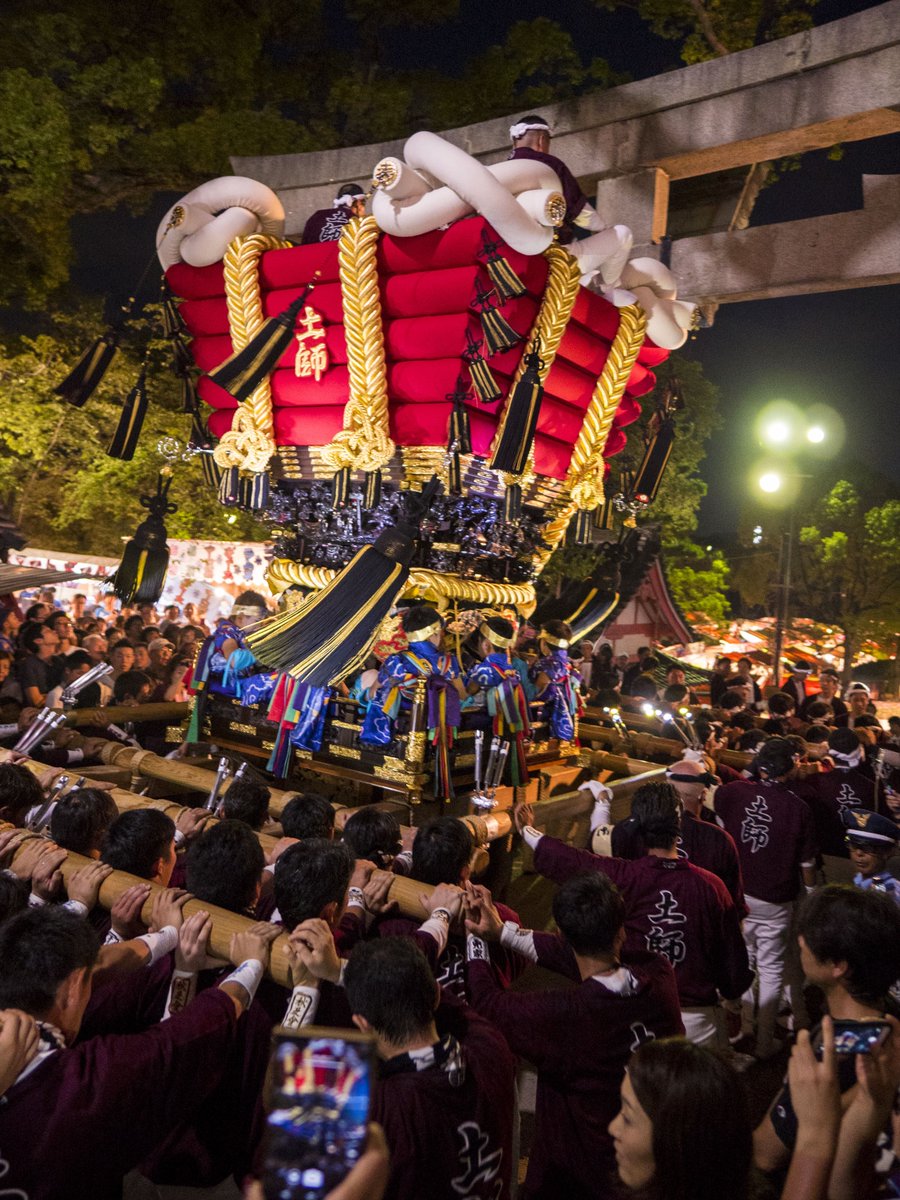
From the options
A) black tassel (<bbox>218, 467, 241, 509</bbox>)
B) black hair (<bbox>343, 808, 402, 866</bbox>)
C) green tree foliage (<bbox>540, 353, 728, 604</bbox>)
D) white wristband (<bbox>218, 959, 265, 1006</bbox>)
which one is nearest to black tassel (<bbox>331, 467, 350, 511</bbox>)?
black tassel (<bbox>218, 467, 241, 509</bbox>)

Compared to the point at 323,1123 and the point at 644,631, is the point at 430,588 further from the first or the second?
the point at 644,631

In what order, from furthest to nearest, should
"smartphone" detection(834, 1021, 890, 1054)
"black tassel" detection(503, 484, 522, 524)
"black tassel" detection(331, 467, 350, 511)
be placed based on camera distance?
"black tassel" detection(503, 484, 522, 524) < "black tassel" detection(331, 467, 350, 511) < "smartphone" detection(834, 1021, 890, 1054)

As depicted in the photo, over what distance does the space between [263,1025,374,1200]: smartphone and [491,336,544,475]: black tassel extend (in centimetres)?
476

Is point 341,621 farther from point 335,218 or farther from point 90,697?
point 335,218

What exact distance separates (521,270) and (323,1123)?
517 centimetres

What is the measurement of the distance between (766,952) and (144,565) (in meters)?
5.44

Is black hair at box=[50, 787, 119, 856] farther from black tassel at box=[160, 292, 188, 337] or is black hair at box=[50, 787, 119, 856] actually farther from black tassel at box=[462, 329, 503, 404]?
black tassel at box=[160, 292, 188, 337]

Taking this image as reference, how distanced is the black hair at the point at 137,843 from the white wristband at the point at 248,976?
0.79 m

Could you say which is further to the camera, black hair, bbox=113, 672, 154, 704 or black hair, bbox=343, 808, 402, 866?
black hair, bbox=113, 672, 154, 704

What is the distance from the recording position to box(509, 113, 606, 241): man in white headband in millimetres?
5383

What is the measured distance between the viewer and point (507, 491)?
598cm

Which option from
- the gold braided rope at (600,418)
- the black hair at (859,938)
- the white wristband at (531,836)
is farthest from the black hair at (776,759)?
the gold braided rope at (600,418)

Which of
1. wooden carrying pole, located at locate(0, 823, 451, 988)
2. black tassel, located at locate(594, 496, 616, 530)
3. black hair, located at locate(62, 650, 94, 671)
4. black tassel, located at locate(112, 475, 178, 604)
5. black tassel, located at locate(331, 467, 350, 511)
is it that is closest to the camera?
wooden carrying pole, located at locate(0, 823, 451, 988)

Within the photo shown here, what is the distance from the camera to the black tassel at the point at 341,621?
486cm
